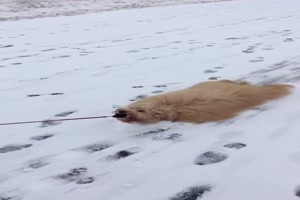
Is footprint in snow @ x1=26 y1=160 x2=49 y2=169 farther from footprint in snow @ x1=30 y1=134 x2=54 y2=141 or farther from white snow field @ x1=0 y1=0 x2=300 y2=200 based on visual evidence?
footprint in snow @ x1=30 y1=134 x2=54 y2=141

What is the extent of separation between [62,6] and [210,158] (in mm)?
12477

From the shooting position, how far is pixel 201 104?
2645 mm

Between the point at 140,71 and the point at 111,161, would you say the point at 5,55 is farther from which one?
the point at 111,161

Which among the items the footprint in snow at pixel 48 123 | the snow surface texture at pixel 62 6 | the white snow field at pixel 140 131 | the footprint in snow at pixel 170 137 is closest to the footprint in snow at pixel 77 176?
the white snow field at pixel 140 131

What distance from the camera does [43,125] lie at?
2.62 meters

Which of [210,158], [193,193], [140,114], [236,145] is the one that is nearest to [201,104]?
[140,114]

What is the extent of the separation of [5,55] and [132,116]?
3202 mm

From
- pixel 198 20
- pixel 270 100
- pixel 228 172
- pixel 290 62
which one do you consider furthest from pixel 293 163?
pixel 198 20

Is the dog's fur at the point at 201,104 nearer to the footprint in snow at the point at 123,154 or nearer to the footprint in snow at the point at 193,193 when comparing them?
the footprint in snow at the point at 123,154

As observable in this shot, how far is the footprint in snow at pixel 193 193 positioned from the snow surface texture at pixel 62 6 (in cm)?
976

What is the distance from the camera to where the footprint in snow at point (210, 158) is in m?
2.00

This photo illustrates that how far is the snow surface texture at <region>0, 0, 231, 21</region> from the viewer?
11727 millimetres

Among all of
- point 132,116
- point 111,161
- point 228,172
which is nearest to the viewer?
point 228,172

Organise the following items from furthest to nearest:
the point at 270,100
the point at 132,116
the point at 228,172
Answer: the point at 270,100
the point at 132,116
the point at 228,172
